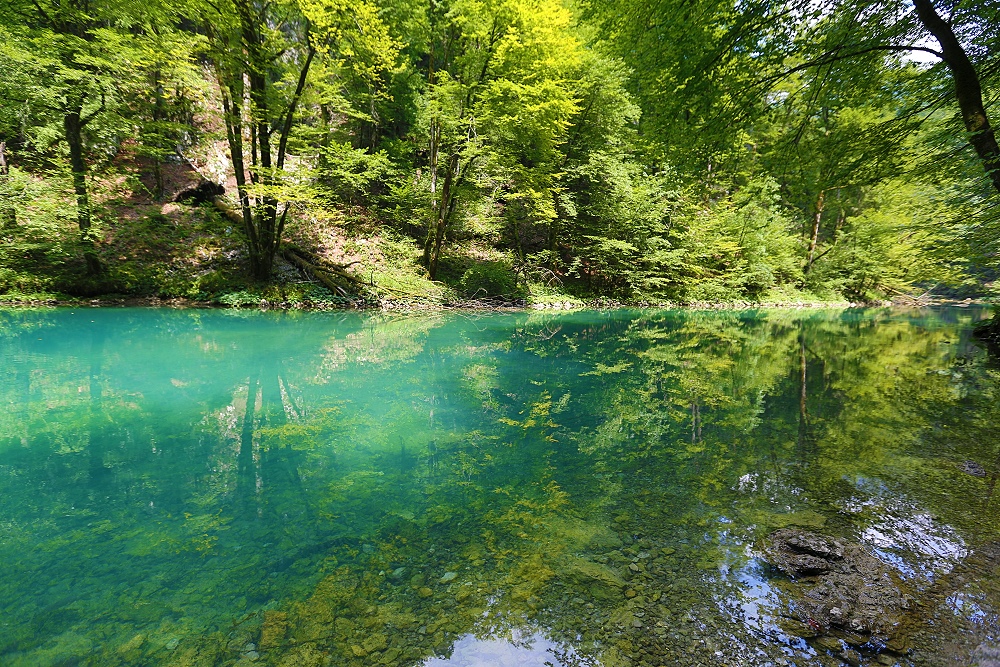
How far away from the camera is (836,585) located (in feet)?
7.47

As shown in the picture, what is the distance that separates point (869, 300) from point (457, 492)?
31317mm

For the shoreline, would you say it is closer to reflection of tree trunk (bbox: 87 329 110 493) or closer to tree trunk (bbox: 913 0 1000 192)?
reflection of tree trunk (bbox: 87 329 110 493)

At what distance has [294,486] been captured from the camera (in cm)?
334

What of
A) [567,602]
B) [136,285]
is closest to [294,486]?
[567,602]

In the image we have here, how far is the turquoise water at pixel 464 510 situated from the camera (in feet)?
6.43

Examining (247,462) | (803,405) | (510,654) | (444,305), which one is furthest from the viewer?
(444,305)

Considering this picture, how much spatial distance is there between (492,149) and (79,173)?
12.1m

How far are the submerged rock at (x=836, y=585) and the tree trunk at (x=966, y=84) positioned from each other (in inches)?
200

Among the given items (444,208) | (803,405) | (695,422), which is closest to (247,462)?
(695,422)

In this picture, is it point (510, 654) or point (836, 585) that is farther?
point (836, 585)

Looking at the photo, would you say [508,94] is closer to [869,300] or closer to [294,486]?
[294,486]

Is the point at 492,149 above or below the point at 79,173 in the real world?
above

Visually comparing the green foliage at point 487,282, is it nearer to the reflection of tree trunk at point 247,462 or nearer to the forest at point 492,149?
the forest at point 492,149

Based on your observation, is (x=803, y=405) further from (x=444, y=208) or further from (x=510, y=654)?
(x=444, y=208)
